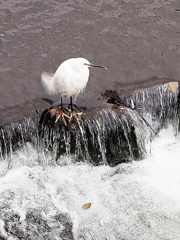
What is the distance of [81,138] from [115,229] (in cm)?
120

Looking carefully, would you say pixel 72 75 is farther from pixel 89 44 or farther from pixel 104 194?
pixel 89 44

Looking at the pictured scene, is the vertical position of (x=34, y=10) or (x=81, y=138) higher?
(x=34, y=10)

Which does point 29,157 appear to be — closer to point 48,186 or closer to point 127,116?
point 48,186

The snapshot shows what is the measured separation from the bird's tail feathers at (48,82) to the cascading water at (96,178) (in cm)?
49

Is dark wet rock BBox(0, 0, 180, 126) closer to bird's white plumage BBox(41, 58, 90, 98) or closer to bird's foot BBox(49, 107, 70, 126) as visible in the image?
bird's foot BBox(49, 107, 70, 126)

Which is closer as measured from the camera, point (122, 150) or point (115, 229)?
point (115, 229)

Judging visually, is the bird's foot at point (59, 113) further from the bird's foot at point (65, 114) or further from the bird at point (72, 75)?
the bird at point (72, 75)

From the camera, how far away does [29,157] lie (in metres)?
5.48

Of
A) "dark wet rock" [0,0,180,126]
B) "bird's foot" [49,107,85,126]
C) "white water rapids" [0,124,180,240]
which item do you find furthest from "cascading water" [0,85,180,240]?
"dark wet rock" [0,0,180,126]

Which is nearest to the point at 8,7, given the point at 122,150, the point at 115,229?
the point at 122,150

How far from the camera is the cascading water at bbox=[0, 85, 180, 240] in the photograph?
4820 millimetres

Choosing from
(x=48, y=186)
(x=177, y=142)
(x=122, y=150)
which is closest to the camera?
(x=48, y=186)

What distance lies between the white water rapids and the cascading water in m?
0.01

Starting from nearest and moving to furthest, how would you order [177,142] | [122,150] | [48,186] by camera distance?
Result: [48,186] < [122,150] < [177,142]
